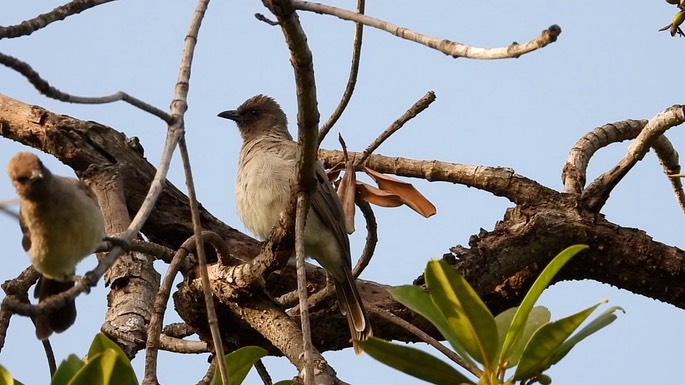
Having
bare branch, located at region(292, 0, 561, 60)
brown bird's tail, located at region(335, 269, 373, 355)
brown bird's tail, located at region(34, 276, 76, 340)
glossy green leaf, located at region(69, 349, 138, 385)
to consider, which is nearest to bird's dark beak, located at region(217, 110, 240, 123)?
brown bird's tail, located at region(335, 269, 373, 355)

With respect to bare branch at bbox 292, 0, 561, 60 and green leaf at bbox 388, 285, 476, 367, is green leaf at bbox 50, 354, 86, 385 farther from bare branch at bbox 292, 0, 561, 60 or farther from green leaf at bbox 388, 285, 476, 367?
bare branch at bbox 292, 0, 561, 60

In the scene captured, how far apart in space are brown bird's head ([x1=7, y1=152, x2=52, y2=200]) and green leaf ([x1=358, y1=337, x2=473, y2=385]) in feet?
4.29

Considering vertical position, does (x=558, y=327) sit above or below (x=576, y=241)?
below

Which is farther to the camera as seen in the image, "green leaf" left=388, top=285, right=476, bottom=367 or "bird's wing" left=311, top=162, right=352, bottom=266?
"bird's wing" left=311, top=162, right=352, bottom=266

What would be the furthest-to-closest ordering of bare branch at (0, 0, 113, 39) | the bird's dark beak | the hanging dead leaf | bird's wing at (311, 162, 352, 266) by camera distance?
the bird's dark beak
bird's wing at (311, 162, 352, 266)
the hanging dead leaf
bare branch at (0, 0, 113, 39)

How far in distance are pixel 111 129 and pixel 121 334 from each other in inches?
60.3

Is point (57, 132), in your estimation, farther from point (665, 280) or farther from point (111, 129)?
point (665, 280)

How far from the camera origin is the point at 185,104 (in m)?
2.68

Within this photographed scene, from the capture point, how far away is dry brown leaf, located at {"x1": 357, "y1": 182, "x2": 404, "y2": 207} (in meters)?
4.85

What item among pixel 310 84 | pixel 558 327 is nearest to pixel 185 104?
pixel 310 84

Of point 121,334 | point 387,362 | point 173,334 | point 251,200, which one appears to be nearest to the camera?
point 387,362

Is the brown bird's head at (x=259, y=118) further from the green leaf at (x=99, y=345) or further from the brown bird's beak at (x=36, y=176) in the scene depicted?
the green leaf at (x=99, y=345)

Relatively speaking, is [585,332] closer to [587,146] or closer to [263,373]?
[263,373]

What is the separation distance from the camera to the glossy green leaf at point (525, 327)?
295 cm
